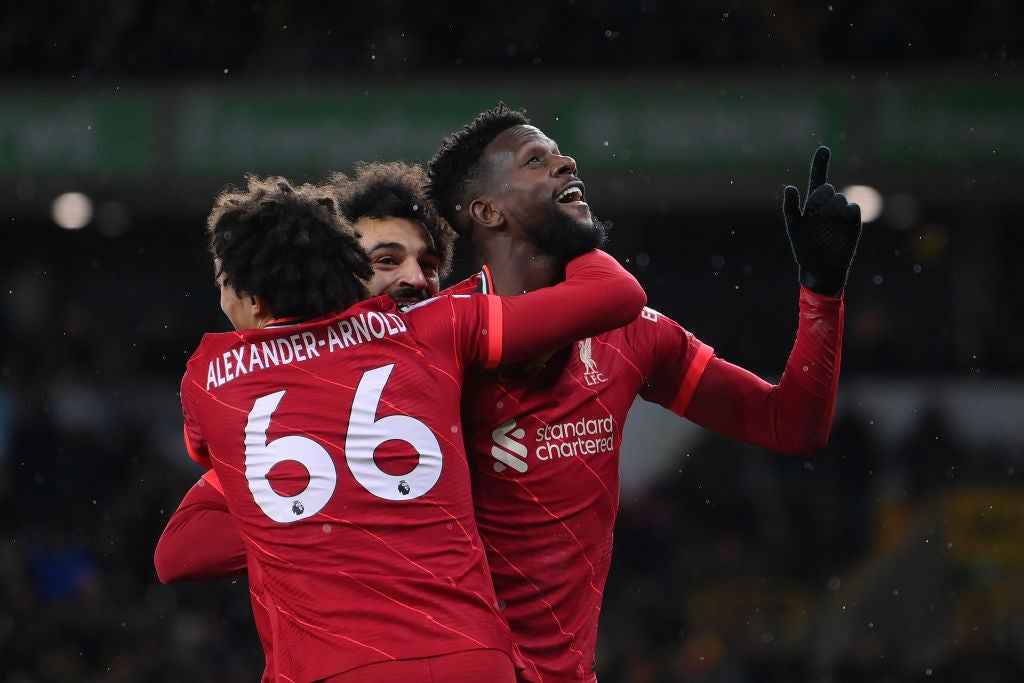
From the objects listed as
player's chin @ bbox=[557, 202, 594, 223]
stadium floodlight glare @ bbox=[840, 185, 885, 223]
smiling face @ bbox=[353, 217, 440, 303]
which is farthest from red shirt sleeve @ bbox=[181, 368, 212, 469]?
stadium floodlight glare @ bbox=[840, 185, 885, 223]

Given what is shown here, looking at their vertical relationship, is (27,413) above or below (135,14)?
below

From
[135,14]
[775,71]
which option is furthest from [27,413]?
[775,71]

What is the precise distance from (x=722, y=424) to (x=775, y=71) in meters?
8.58

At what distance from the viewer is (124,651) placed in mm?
10648

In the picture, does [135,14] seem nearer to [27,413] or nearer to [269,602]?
[27,413]

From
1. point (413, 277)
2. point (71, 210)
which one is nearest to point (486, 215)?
point (413, 277)

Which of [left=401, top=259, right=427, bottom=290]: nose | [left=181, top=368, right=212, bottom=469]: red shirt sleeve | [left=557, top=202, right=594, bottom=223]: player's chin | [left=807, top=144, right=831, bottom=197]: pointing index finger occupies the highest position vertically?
[left=807, top=144, right=831, bottom=197]: pointing index finger

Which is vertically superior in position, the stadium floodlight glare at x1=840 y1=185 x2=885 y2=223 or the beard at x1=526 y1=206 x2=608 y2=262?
the beard at x1=526 y1=206 x2=608 y2=262

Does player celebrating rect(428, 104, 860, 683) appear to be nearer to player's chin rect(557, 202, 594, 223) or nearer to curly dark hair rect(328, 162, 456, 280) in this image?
player's chin rect(557, 202, 594, 223)

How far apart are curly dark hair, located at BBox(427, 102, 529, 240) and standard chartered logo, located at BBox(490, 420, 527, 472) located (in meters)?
0.52

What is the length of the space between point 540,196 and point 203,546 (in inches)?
46.8

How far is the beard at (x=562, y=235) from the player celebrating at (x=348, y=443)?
27cm

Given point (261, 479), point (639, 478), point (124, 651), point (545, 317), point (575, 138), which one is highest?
point (545, 317)

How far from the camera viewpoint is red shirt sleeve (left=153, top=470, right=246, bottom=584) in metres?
3.36
